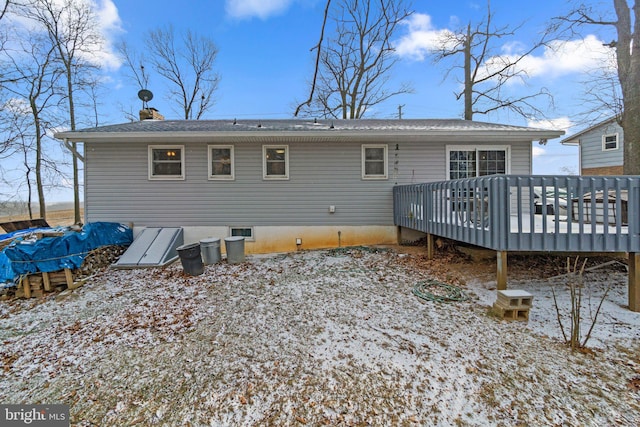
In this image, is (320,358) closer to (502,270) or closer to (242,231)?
(502,270)

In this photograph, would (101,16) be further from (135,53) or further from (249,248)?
(249,248)

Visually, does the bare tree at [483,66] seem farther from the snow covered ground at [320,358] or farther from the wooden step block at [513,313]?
the wooden step block at [513,313]

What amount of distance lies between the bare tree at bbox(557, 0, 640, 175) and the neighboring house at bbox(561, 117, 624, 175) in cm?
801

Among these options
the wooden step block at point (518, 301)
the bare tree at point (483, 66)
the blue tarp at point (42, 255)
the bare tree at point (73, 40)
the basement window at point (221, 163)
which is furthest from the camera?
the bare tree at point (483, 66)

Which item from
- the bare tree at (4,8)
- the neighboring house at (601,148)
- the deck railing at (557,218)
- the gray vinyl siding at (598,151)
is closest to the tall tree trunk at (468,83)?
the neighboring house at (601,148)

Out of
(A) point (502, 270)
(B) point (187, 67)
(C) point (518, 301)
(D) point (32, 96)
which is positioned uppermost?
(B) point (187, 67)

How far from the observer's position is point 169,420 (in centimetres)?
207

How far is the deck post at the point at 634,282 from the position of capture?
3.50m

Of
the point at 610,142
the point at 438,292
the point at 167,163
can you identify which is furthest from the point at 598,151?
the point at 167,163

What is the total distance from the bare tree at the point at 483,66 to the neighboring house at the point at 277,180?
731 cm

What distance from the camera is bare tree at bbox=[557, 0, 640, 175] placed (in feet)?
21.5

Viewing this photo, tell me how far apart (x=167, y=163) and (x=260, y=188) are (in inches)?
98.6

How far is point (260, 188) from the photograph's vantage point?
24.2 ft

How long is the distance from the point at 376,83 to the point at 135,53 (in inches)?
504
